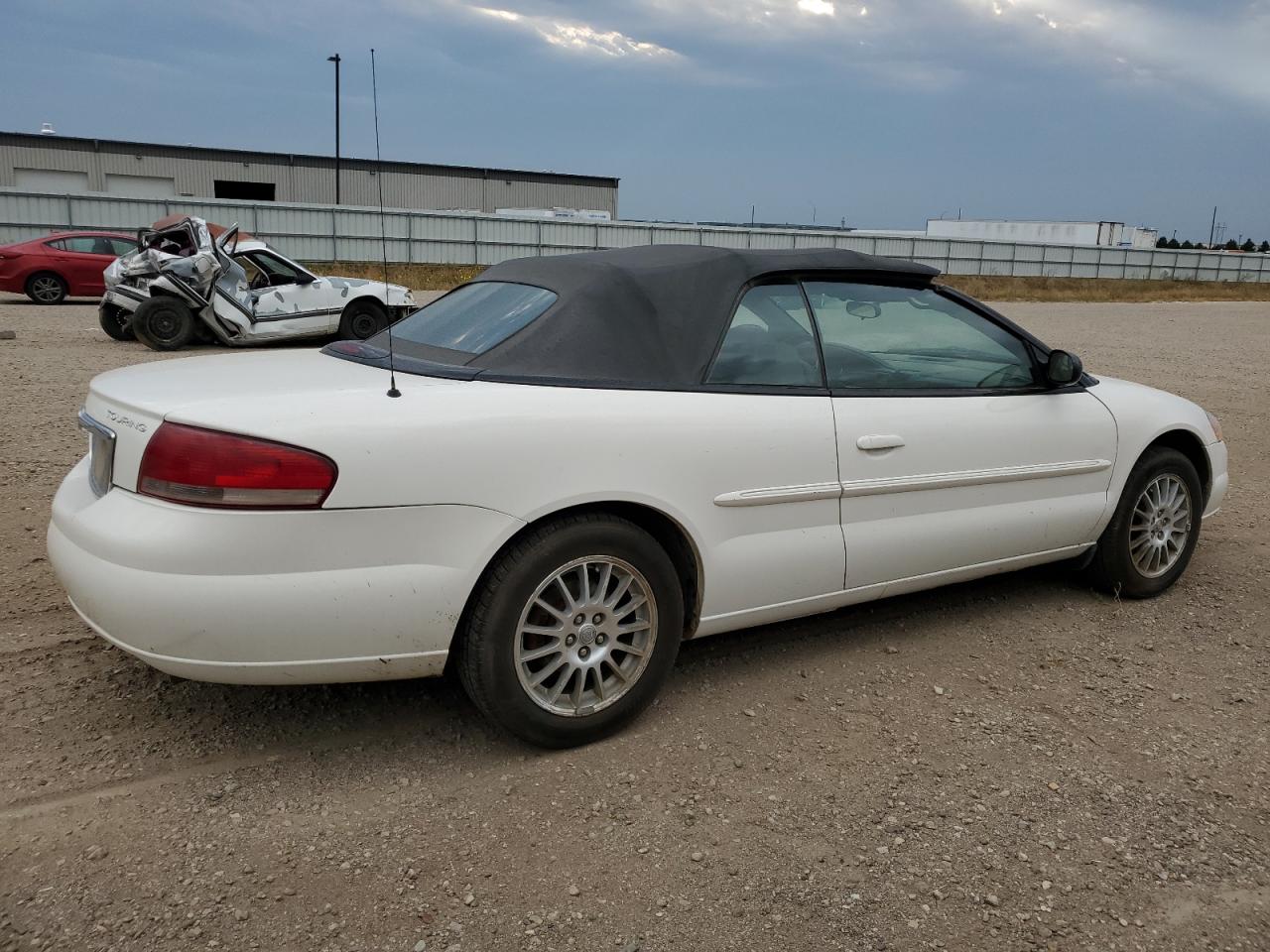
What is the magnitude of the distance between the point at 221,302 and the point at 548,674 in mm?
11406

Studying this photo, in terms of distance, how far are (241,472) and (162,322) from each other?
11.6 m

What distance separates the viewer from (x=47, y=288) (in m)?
19.6

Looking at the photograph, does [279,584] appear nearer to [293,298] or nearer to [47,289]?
[293,298]

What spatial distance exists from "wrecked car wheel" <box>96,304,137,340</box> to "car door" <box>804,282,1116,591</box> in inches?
491

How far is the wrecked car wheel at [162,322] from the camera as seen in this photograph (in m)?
12.9

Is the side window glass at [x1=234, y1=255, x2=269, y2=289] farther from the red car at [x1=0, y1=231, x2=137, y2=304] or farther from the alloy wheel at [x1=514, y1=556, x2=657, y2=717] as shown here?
the alloy wheel at [x1=514, y1=556, x2=657, y2=717]

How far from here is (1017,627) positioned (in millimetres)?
4293

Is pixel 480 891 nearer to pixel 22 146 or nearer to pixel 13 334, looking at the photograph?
pixel 13 334

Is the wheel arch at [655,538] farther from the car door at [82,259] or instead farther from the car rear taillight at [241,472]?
the car door at [82,259]

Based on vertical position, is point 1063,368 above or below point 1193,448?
→ above

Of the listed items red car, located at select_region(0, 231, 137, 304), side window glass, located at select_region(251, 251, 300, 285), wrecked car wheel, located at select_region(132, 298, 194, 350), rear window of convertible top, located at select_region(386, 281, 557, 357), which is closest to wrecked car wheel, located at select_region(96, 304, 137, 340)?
wrecked car wheel, located at select_region(132, 298, 194, 350)

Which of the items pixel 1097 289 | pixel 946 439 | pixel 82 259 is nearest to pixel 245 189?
pixel 82 259

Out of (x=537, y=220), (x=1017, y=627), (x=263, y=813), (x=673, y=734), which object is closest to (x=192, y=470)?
(x=263, y=813)

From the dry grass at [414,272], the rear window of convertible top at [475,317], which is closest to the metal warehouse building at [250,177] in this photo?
the dry grass at [414,272]
